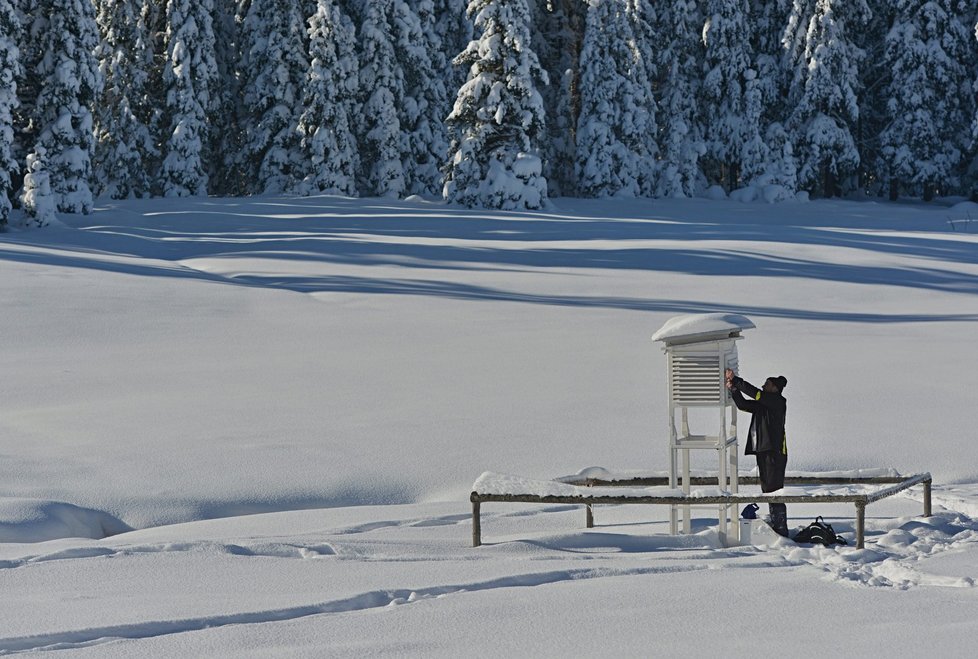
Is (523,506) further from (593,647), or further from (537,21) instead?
(537,21)

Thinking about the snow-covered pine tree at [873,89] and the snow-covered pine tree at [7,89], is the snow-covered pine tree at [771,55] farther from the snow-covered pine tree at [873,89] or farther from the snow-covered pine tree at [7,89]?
the snow-covered pine tree at [7,89]

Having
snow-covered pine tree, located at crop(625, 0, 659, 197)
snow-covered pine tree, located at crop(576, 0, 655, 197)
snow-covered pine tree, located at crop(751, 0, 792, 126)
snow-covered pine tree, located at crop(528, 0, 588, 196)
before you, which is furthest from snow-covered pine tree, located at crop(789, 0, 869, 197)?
snow-covered pine tree, located at crop(528, 0, 588, 196)

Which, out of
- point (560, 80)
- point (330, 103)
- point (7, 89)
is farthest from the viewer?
point (560, 80)

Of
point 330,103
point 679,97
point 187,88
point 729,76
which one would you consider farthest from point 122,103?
point 729,76

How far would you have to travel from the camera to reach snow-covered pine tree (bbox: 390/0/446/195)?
151 ft

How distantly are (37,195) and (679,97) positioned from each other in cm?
2719

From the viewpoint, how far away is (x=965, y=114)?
152 feet

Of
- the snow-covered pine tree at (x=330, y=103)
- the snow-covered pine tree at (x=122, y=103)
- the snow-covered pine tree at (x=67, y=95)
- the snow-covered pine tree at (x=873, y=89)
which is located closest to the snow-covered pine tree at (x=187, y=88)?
the snow-covered pine tree at (x=122, y=103)

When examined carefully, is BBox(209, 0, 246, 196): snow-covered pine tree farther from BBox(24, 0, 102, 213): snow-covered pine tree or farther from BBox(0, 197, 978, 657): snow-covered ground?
BBox(0, 197, 978, 657): snow-covered ground

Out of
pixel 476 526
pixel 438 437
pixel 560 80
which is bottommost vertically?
pixel 438 437

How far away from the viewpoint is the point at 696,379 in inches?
311

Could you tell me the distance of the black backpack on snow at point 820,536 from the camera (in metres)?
7.78

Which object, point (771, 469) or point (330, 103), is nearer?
point (771, 469)

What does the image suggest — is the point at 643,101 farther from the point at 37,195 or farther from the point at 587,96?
the point at 37,195
